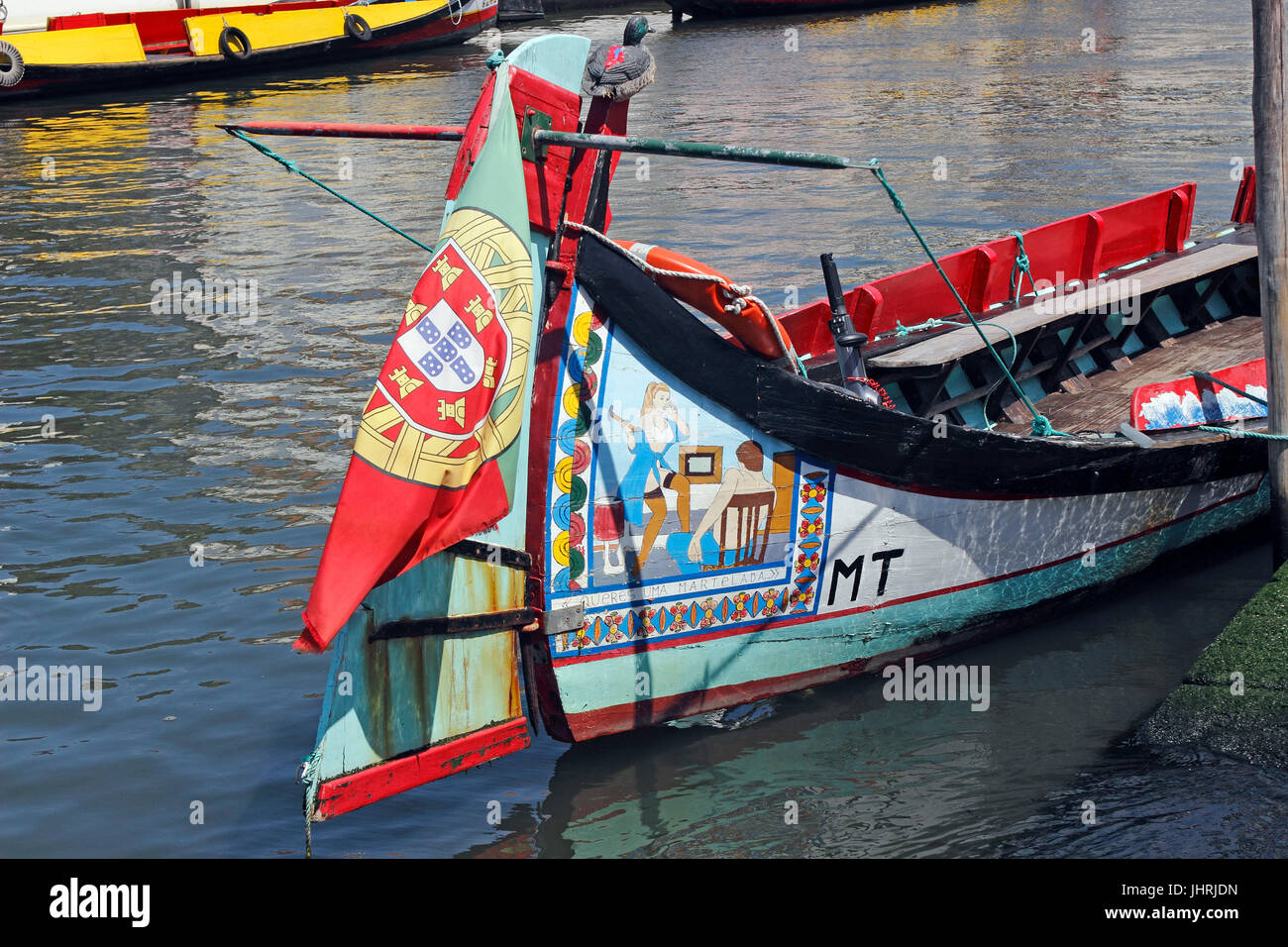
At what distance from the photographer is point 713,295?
5.59 metres

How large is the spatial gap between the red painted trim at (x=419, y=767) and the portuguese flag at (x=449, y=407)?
1.02 meters

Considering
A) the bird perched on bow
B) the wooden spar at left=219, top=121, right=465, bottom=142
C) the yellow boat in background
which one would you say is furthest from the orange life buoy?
the yellow boat in background

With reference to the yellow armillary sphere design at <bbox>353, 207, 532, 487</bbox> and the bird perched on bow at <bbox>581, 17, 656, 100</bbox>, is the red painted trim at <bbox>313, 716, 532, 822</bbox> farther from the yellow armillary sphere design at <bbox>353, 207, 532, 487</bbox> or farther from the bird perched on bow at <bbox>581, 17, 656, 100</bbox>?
→ the bird perched on bow at <bbox>581, 17, 656, 100</bbox>

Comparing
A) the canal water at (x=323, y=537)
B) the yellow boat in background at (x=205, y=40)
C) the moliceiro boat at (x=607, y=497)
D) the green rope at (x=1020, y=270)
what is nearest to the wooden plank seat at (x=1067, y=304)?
the green rope at (x=1020, y=270)

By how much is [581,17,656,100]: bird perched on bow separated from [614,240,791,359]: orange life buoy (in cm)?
66

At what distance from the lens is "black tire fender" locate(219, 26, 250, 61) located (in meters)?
29.3

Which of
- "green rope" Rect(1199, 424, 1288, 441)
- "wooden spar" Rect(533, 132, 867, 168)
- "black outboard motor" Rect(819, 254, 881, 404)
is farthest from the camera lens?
"green rope" Rect(1199, 424, 1288, 441)

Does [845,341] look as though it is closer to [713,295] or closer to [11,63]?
[713,295]

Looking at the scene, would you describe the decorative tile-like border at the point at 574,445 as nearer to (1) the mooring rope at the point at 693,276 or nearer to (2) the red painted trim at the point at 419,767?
(1) the mooring rope at the point at 693,276

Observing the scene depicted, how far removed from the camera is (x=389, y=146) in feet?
72.4

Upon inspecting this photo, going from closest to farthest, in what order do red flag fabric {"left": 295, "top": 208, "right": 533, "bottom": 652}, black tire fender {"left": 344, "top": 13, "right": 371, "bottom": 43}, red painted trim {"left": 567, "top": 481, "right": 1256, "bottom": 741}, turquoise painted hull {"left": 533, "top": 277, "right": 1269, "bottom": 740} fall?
red flag fabric {"left": 295, "top": 208, "right": 533, "bottom": 652}, turquoise painted hull {"left": 533, "top": 277, "right": 1269, "bottom": 740}, red painted trim {"left": 567, "top": 481, "right": 1256, "bottom": 741}, black tire fender {"left": 344, "top": 13, "right": 371, "bottom": 43}

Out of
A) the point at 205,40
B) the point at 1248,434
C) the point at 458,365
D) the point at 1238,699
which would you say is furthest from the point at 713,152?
the point at 205,40

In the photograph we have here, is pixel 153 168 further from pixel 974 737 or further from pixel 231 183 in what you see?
pixel 974 737
